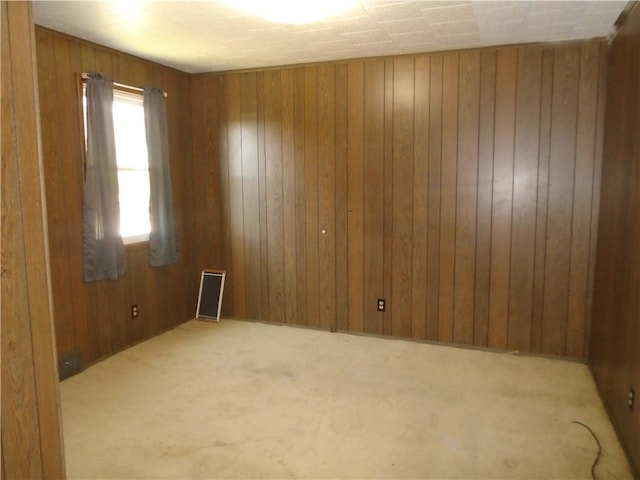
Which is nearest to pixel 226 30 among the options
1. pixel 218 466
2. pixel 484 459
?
pixel 218 466

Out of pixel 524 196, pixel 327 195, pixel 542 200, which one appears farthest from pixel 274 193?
pixel 542 200

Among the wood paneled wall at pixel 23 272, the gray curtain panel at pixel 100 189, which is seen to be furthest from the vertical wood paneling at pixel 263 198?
the wood paneled wall at pixel 23 272

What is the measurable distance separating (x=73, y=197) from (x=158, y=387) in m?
1.47

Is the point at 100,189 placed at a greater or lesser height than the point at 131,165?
lesser

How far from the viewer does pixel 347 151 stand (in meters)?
4.09

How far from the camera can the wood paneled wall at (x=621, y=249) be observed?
92.1 inches

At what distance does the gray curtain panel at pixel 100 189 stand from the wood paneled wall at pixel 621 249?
3364mm

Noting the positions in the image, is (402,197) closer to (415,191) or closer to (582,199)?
(415,191)

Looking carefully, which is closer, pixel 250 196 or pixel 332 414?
pixel 332 414

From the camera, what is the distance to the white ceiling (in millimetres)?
2758

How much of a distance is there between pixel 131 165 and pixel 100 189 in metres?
0.50

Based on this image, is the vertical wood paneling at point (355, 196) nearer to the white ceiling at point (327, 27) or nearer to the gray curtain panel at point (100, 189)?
the white ceiling at point (327, 27)

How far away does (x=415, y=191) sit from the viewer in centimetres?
392

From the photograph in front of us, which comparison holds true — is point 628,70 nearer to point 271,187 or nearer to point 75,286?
point 271,187
